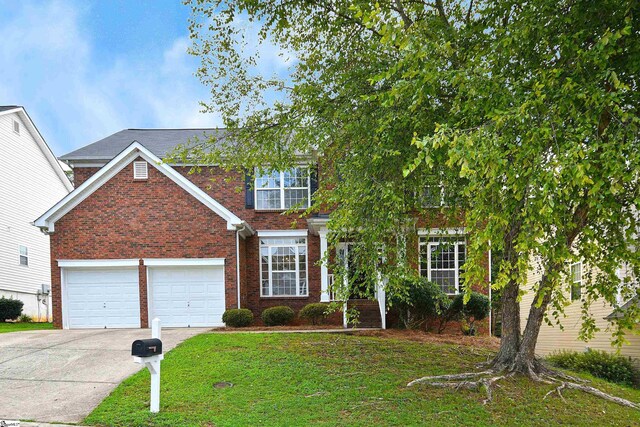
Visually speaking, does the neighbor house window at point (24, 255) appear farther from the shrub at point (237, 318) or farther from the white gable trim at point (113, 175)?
the shrub at point (237, 318)

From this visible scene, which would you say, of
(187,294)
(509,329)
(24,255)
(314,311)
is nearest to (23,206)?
(24,255)

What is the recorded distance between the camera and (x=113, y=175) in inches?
667

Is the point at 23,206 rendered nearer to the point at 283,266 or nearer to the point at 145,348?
the point at 283,266

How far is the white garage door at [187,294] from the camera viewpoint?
56.2ft

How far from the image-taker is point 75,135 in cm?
2530

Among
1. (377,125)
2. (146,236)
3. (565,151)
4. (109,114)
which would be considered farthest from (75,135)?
(565,151)

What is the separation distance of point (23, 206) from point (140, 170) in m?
12.2

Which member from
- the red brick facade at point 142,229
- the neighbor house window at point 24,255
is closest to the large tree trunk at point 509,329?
the red brick facade at point 142,229

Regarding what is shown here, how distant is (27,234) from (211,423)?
2294 centimetres

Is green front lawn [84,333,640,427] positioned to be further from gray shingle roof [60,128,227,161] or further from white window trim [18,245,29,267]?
white window trim [18,245,29,267]

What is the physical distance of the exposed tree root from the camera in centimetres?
902

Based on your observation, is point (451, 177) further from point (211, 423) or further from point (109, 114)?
point (109, 114)

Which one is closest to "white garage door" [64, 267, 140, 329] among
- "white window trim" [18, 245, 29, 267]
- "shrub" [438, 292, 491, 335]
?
"white window trim" [18, 245, 29, 267]

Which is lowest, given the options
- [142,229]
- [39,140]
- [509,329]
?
[509,329]
